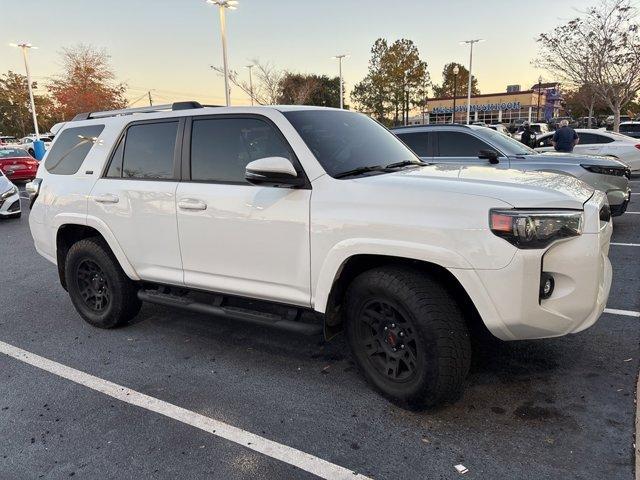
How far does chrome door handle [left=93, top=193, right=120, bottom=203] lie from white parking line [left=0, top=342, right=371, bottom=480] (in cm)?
138

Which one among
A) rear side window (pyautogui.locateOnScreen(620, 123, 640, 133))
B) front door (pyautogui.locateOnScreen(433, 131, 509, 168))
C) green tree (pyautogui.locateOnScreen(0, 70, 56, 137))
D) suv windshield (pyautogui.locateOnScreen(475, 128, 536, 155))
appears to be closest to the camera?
suv windshield (pyautogui.locateOnScreen(475, 128, 536, 155))

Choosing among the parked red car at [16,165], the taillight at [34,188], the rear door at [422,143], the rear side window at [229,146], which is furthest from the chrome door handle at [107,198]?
the parked red car at [16,165]

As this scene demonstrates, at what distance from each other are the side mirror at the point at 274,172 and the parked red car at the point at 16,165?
1777cm

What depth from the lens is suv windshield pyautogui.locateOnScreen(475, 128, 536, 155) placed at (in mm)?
7734

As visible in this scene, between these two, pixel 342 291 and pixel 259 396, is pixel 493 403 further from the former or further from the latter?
pixel 259 396

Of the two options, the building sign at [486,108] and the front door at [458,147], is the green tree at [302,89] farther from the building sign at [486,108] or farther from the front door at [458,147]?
the front door at [458,147]

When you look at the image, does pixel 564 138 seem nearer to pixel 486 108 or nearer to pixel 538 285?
pixel 538 285

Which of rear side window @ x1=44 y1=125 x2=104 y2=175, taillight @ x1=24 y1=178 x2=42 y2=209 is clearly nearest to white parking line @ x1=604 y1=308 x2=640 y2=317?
rear side window @ x1=44 y1=125 x2=104 y2=175

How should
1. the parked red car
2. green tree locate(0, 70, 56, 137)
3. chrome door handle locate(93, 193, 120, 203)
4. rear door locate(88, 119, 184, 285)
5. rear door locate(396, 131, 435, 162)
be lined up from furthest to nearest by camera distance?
1. green tree locate(0, 70, 56, 137)
2. the parked red car
3. rear door locate(396, 131, 435, 162)
4. chrome door handle locate(93, 193, 120, 203)
5. rear door locate(88, 119, 184, 285)

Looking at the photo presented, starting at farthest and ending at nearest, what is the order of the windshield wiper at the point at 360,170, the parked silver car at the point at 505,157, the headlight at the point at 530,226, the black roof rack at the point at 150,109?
1. the parked silver car at the point at 505,157
2. the black roof rack at the point at 150,109
3. the windshield wiper at the point at 360,170
4. the headlight at the point at 530,226

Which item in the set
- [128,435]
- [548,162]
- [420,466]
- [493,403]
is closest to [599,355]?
[493,403]

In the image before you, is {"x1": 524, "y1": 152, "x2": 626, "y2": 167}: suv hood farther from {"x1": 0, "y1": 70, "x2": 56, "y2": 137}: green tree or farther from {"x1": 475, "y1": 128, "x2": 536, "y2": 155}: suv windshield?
{"x1": 0, "y1": 70, "x2": 56, "y2": 137}: green tree

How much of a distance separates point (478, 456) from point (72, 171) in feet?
13.6

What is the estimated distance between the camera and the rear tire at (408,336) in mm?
2848
